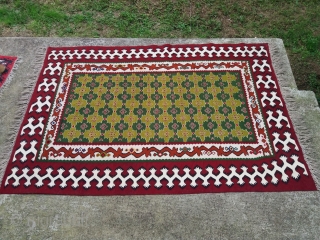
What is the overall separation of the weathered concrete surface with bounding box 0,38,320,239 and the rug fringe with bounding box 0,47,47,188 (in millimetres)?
294

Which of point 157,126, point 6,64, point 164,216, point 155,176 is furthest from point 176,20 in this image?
point 164,216

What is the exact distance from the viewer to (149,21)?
3320mm

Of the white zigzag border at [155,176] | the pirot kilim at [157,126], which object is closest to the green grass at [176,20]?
the pirot kilim at [157,126]

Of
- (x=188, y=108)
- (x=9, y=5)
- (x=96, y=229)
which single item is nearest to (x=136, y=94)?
(x=188, y=108)

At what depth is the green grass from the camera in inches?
125

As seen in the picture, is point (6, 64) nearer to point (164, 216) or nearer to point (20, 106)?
point (20, 106)

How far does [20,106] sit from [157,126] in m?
0.96

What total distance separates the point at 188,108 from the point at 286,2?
70.4 inches

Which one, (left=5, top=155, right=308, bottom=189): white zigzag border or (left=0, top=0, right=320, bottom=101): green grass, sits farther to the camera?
(left=0, top=0, right=320, bottom=101): green grass

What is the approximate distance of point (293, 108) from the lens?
2.51 m

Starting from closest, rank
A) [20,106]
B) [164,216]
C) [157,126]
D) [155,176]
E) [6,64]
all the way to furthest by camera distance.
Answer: [164,216] < [155,176] < [157,126] < [20,106] < [6,64]

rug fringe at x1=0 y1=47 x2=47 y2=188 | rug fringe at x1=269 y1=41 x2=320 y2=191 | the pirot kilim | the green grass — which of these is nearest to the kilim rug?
rug fringe at x1=0 y1=47 x2=47 y2=188

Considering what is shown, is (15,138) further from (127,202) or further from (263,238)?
(263,238)

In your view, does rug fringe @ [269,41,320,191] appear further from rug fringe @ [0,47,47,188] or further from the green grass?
rug fringe @ [0,47,47,188]
